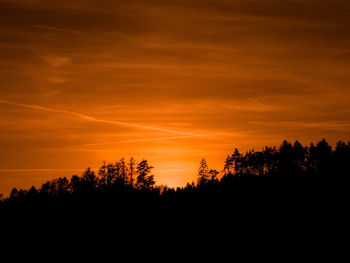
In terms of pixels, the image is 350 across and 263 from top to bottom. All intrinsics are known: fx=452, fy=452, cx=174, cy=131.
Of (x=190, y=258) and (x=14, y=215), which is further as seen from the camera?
(x=14, y=215)

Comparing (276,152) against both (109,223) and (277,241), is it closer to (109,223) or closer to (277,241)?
(109,223)

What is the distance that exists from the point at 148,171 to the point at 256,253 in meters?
93.5

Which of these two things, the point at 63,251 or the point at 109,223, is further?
the point at 109,223

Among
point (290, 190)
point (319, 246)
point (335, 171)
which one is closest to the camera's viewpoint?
point (319, 246)

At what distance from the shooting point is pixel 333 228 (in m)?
55.1

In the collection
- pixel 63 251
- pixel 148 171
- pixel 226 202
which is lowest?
pixel 63 251

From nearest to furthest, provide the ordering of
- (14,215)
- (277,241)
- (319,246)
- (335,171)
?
(319,246)
(277,241)
(335,171)
(14,215)

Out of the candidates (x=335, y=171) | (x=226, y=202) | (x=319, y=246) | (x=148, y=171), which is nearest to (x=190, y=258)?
(x=319, y=246)

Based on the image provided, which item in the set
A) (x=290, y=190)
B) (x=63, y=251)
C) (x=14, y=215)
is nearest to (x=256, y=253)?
(x=290, y=190)

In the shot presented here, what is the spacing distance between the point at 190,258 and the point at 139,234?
19.6 meters

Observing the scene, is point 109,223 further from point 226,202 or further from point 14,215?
point 14,215

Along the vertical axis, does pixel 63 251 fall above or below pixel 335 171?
below

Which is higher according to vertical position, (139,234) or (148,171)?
(148,171)

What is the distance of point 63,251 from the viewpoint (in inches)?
3031
